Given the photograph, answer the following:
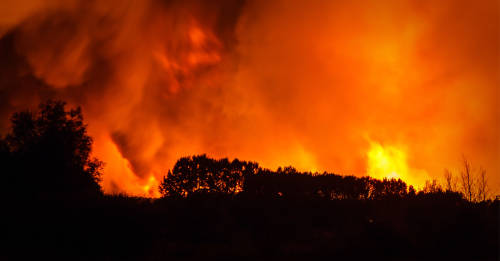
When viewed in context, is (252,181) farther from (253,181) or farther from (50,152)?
(50,152)

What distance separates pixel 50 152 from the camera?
3148cm

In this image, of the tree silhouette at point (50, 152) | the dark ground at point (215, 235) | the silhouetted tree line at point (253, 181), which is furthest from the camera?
the silhouetted tree line at point (253, 181)

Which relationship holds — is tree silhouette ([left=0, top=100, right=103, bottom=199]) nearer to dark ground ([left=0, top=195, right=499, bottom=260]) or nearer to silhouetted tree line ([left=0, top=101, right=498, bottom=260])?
silhouetted tree line ([left=0, top=101, right=498, bottom=260])

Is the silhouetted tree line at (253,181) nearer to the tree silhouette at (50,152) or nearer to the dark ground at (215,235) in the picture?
the tree silhouette at (50,152)

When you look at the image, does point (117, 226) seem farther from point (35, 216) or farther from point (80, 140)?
point (80, 140)

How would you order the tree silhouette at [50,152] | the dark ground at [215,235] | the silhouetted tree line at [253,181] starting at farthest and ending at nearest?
1. the silhouetted tree line at [253,181]
2. the tree silhouette at [50,152]
3. the dark ground at [215,235]

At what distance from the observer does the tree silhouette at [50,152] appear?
29.4 metres

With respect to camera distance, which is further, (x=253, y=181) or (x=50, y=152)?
(x=253, y=181)

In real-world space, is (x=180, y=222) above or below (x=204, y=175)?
below

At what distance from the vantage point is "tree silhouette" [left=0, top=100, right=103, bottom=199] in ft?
96.6

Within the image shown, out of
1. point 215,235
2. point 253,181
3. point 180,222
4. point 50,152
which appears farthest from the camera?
point 253,181

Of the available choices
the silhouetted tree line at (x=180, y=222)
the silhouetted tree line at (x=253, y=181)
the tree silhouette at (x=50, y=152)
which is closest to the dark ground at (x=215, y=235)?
the silhouetted tree line at (x=180, y=222)

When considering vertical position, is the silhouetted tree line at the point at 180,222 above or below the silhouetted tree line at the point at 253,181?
below

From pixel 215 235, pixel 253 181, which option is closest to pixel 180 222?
pixel 215 235
